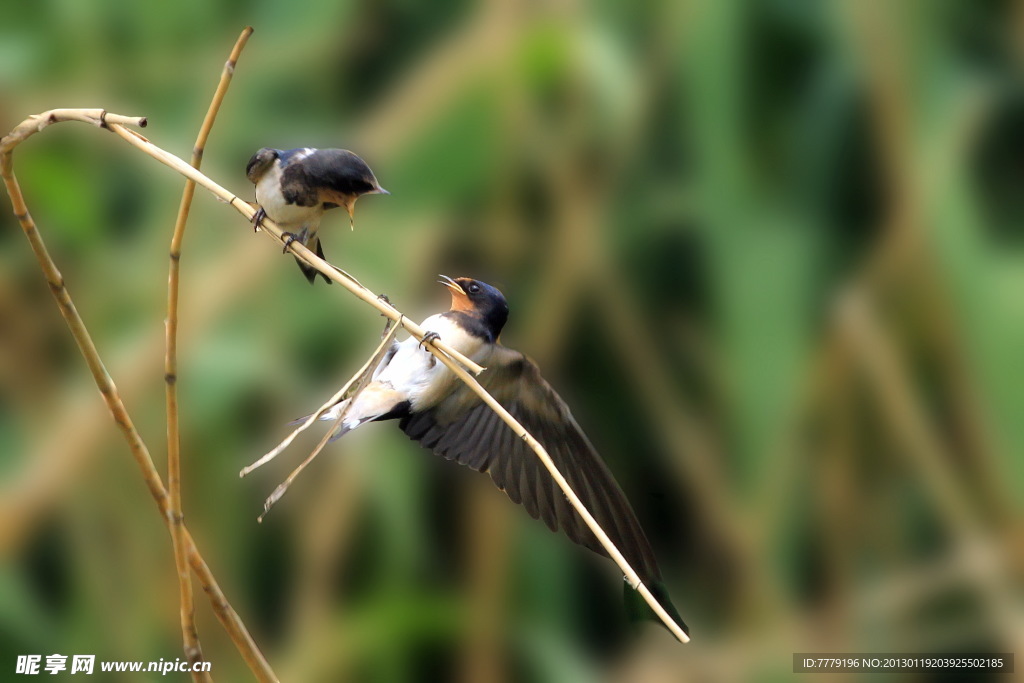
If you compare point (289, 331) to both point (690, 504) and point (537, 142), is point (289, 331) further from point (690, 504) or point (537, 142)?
point (690, 504)

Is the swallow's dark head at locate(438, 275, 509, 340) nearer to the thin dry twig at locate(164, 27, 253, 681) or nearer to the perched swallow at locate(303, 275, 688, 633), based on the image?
the perched swallow at locate(303, 275, 688, 633)

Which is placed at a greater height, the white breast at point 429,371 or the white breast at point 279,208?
the white breast at point 279,208

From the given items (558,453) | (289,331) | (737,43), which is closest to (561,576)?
(289,331)

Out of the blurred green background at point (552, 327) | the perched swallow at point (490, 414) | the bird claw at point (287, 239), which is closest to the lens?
the bird claw at point (287, 239)

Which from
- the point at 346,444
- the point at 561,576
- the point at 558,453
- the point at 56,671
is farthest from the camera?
the point at 561,576

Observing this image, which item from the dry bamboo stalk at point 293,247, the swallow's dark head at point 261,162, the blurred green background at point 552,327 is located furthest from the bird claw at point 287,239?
the blurred green background at point 552,327

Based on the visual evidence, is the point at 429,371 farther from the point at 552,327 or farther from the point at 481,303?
the point at 552,327

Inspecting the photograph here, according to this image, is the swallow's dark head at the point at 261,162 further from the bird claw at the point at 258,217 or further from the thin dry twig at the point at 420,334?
the thin dry twig at the point at 420,334
